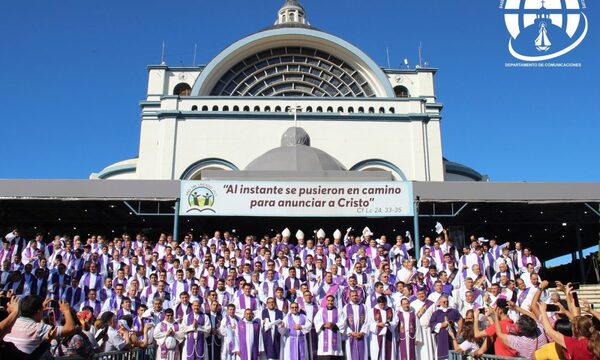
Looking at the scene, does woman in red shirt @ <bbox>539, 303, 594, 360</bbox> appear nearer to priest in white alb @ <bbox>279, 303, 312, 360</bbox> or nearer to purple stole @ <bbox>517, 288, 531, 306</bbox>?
priest in white alb @ <bbox>279, 303, 312, 360</bbox>

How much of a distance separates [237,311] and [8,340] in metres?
6.01

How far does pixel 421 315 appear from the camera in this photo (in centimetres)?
1039

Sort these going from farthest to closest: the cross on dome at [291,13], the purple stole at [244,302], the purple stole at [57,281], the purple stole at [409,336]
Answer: the cross on dome at [291,13]
the purple stole at [57,281]
the purple stole at [244,302]
the purple stole at [409,336]

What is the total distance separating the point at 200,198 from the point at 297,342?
7515 mm

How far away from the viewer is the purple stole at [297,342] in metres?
10.3

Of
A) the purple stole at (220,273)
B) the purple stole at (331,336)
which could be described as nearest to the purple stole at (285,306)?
the purple stole at (331,336)

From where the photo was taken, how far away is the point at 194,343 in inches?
396

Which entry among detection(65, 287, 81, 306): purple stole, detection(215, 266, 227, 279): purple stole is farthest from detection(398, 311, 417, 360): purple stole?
detection(65, 287, 81, 306): purple stole

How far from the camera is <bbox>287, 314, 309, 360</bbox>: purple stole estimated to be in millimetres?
10273

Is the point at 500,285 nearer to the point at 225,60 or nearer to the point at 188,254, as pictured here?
the point at 188,254

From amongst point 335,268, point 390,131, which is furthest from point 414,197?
point 390,131

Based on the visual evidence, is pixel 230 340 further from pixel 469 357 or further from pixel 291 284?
pixel 469 357

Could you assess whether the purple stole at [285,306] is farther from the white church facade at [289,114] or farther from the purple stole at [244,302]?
the white church facade at [289,114]

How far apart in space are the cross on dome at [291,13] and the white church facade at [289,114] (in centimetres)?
1144
